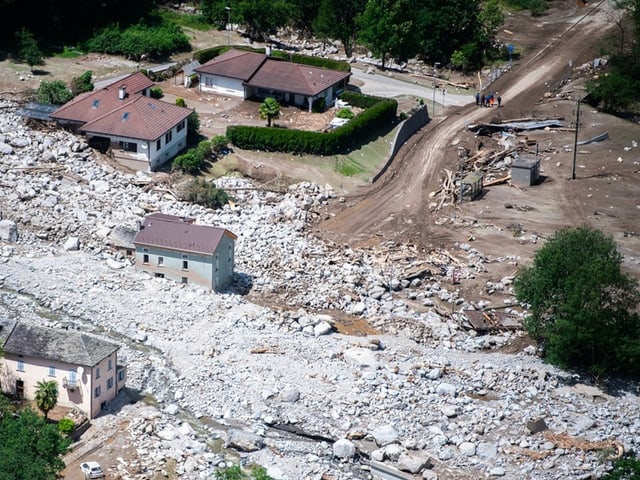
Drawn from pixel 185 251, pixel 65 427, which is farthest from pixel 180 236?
pixel 65 427

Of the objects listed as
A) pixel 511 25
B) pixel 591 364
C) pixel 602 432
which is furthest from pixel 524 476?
pixel 511 25

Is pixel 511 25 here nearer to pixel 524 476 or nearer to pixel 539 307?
pixel 539 307

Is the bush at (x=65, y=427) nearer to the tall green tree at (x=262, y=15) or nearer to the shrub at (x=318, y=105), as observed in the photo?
the shrub at (x=318, y=105)

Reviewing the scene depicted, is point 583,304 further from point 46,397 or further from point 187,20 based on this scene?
point 187,20

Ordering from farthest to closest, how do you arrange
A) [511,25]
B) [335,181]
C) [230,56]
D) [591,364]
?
[511,25], [230,56], [335,181], [591,364]

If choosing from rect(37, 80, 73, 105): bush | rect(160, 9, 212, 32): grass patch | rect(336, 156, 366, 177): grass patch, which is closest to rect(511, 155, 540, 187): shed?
rect(336, 156, 366, 177): grass patch
